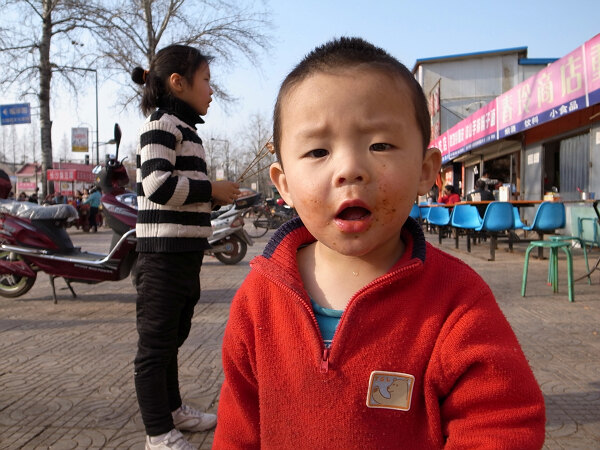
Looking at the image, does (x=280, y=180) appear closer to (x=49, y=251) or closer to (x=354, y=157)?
(x=354, y=157)

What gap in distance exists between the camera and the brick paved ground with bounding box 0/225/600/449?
2.36m

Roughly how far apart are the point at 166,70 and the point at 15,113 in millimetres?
16419

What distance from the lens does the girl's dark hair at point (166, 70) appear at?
2.29m

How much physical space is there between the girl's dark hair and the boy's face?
4.54ft

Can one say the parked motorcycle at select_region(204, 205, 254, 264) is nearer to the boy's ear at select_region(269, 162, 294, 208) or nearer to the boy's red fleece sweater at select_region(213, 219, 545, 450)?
the boy's ear at select_region(269, 162, 294, 208)

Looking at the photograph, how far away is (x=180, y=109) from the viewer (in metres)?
2.28

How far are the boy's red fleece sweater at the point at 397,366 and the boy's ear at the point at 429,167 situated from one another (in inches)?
5.6

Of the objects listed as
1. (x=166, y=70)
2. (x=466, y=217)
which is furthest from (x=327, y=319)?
(x=466, y=217)

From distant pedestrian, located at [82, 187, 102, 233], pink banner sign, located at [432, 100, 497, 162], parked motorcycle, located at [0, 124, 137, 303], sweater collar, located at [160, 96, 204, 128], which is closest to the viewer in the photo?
sweater collar, located at [160, 96, 204, 128]

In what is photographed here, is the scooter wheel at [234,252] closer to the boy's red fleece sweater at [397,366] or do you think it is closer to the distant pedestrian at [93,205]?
the boy's red fleece sweater at [397,366]

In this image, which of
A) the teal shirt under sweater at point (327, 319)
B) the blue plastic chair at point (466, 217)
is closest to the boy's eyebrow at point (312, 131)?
the teal shirt under sweater at point (327, 319)

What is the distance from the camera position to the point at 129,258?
17.7 ft

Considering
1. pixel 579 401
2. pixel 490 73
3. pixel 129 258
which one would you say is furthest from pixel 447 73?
pixel 579 401

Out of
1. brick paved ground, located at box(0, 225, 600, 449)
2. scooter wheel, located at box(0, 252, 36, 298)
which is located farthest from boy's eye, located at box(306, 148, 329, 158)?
scooter wheel, located at box(0, 252, 36, 298)
